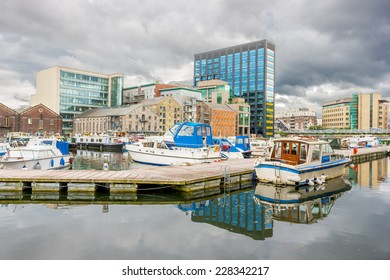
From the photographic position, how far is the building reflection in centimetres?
1360

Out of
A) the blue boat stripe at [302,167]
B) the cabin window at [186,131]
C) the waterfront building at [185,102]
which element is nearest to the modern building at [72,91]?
the waterfront building at [185,102]

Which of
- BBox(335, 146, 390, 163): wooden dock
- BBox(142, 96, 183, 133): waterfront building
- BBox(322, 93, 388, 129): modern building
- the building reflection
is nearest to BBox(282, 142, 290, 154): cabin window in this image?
the building reflection

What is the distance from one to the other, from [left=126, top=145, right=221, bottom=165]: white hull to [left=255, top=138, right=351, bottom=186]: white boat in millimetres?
9269

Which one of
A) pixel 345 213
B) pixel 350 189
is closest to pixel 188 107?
pixel 350 189

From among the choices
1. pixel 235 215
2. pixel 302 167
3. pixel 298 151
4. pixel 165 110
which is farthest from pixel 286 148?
pixel 165 110

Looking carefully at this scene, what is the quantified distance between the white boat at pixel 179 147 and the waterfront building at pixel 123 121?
4978cm

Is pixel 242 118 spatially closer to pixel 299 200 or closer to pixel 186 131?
pixel 186 131

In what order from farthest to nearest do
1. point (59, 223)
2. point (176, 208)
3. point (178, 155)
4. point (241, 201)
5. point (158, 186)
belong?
point (178, 155) → point (158, 186) → point (241, 201) → point (176, 208) → point (59, 223)

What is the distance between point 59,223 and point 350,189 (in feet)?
68.0

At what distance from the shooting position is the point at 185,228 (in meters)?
13.7

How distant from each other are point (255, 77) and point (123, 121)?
3648 inches

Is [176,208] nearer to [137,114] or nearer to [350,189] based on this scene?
[350,189]

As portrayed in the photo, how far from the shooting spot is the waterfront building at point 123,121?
8806 centimetres
